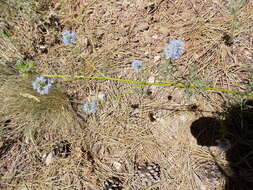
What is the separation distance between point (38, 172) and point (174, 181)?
140 cm

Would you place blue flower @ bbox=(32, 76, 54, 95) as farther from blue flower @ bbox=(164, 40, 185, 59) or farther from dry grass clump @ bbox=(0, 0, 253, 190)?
blue flower @ bbox=(164, 40, 185, 59)

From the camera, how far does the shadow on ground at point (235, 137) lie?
1.79m

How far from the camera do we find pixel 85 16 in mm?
2664

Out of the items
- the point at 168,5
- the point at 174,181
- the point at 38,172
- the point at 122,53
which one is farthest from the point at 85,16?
the point at 174,181

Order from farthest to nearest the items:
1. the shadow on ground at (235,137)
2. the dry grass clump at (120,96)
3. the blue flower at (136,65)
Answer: the blue flower at (136,65)
the dry grass clump at (120,96)
the shadow on ground at (235,137)

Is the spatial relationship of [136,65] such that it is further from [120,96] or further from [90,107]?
[90,107]

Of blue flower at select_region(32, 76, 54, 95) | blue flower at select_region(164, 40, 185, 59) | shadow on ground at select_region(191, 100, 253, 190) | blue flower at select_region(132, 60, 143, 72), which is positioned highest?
blue flower at select_region(132, 60, 143, 72)

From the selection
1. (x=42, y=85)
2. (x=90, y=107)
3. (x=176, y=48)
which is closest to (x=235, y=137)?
(x=176, y=48)

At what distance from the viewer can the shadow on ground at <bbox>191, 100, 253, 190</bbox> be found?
1788mm

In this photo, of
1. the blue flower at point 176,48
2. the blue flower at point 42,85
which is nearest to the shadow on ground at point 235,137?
the blue flower at point 176,48

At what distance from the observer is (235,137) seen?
1.91m

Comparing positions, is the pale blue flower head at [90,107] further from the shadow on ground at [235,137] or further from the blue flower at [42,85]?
the shadow on ground at [235,137]

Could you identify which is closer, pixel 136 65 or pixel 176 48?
pixel 176 48

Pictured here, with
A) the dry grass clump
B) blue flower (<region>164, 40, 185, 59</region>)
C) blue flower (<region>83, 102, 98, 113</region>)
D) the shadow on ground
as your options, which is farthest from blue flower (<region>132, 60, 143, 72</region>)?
the shadow on ground
